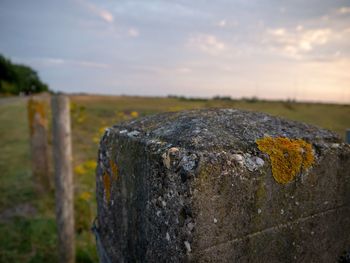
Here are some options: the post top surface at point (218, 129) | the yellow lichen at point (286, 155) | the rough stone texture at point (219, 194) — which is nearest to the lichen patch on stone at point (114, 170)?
the rough stone texture at point (219, 194)

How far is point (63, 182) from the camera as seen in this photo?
4215 millimetres

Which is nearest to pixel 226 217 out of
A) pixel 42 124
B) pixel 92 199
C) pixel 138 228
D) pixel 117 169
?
pixel 138 228

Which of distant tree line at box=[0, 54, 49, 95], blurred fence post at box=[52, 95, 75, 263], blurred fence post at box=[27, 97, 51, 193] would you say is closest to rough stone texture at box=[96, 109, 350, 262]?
blurred fence post at box=[52, 95, 75, 263]

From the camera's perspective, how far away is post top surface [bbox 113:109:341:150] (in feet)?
4.14

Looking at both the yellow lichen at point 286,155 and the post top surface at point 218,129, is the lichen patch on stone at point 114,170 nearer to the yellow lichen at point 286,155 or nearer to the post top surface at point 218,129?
the post top surface at point 218,129

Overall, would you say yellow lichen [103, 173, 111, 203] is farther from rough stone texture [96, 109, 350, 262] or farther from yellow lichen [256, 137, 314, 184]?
yellow lichen [256, 137, 314, 184]

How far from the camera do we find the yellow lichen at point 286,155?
4.22 ft

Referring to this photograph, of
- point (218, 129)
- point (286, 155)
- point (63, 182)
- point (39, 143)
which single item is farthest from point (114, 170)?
point (39, 143)

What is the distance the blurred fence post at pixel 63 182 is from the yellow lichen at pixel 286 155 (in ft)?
11.5

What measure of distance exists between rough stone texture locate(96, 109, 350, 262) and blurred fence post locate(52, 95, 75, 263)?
2761 millimetres

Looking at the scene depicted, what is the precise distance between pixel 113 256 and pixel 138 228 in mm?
438

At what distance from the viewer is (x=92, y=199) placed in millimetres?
6379

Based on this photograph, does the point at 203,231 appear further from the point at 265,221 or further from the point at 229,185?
the point at 265,221

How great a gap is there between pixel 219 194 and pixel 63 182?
3.54 meters
